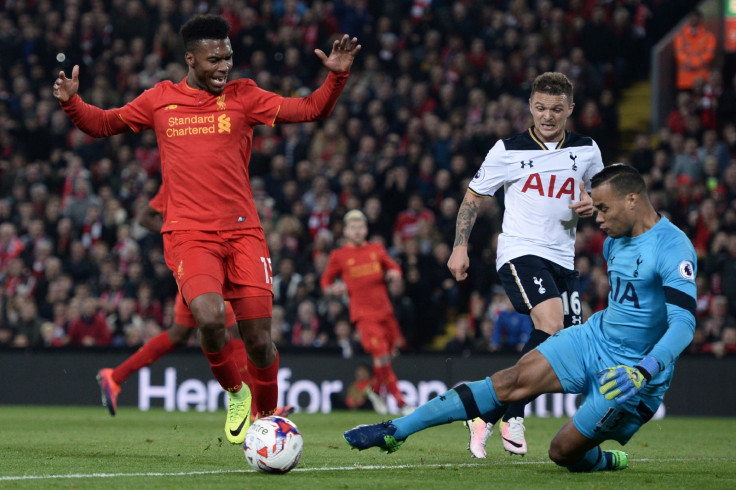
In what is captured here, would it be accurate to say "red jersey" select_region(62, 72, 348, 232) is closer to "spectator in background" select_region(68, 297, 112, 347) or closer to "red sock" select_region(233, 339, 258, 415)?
"red sock" select_region(233, 339, 258, 415)

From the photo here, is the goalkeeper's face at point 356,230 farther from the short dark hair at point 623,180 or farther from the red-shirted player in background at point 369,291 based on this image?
the short dark hair at point 623,180

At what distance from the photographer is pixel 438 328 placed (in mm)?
15820

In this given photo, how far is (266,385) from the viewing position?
7.40 meters

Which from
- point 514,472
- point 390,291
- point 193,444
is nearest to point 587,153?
point 514,472

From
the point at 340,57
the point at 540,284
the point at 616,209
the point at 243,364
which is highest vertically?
the point at 340,57

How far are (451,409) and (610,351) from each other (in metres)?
0.88

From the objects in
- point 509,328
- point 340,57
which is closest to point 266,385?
point 340,57

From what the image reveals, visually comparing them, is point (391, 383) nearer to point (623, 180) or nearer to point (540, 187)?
point (540, 187)

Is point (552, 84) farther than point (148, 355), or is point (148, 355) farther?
point (148, 355)

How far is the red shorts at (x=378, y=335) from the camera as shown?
13688 mm

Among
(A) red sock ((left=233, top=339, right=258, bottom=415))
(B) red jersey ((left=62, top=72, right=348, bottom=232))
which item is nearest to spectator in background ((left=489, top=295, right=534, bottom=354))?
(A) red sock ((left=233, top=339, right=258, bottom=415))

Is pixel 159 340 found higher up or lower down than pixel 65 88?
lower down

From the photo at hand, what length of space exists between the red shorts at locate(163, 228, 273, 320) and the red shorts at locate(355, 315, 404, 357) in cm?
641

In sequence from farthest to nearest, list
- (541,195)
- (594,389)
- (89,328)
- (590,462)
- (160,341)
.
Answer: (89,328)
(160,341)
(541,195)
(590,462)
(594,389)
